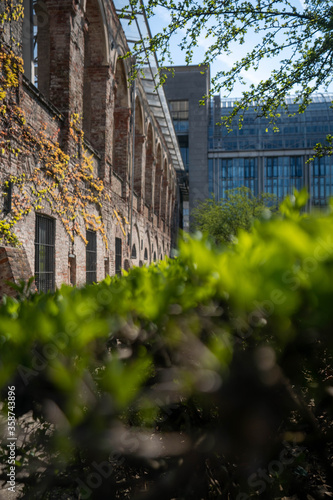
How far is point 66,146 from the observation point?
31.4 ft

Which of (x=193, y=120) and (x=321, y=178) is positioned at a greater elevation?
(x=193, y=120)

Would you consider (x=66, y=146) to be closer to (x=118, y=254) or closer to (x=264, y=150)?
(x=118, y=254)

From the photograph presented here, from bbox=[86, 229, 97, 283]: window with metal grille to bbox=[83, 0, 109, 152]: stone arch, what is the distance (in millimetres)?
2864

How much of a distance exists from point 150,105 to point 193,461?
22.4 m

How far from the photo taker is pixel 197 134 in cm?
4912

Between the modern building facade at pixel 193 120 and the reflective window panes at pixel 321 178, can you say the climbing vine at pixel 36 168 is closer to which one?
the modern building facade at pixel 193 120

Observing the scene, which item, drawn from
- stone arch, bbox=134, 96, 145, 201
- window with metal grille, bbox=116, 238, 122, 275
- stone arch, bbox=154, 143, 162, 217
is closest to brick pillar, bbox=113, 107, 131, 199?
window with metal grille, bbox=116, 238, 122, 275

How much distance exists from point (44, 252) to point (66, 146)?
264 cm

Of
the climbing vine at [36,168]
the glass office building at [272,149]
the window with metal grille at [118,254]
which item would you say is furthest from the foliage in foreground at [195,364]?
the glass office building at [272,149]

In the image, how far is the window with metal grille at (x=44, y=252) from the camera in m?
8.38

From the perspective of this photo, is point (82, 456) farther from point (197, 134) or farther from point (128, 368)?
point (197, 134)

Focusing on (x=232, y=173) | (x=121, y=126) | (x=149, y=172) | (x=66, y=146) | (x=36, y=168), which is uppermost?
(x=232, y=173)

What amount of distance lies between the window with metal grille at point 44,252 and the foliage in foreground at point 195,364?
290 inches

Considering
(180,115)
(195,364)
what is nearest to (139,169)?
(195,364)
